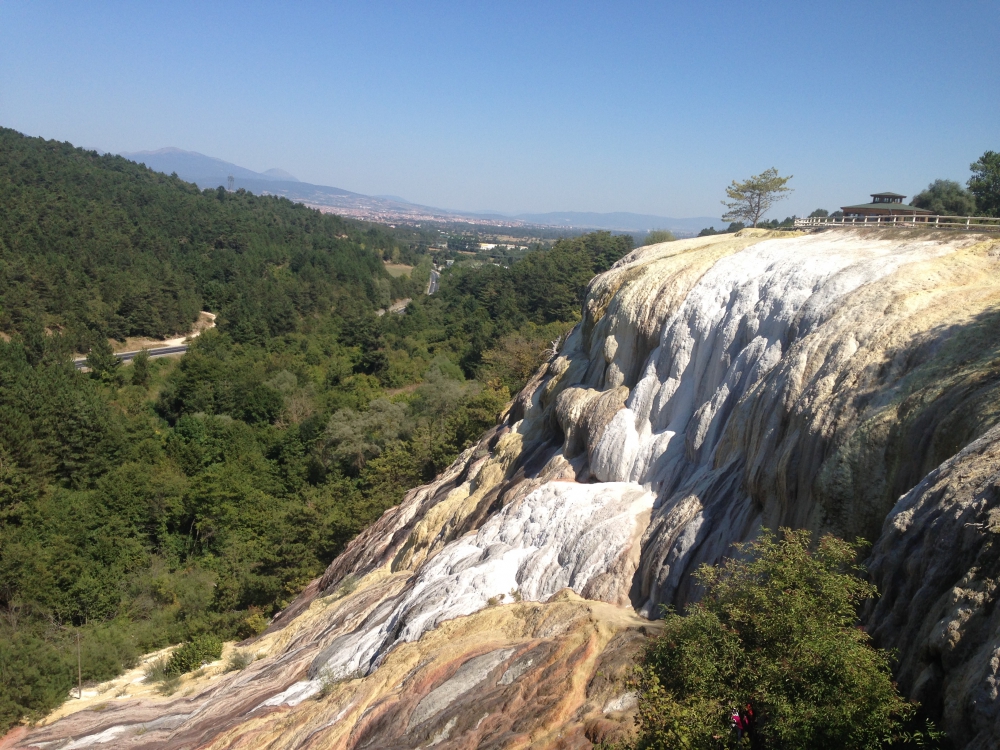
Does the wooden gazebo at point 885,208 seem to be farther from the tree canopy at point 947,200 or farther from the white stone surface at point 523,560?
the white stone surface at point 523,560

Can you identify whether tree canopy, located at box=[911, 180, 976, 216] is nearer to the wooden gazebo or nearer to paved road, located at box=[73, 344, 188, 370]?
the wooden gazebo

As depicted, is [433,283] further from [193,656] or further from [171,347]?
[193,656]

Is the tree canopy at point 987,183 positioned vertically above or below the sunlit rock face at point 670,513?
above

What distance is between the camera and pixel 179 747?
14633 mm

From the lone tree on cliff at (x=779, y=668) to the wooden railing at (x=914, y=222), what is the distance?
1144 centimetres

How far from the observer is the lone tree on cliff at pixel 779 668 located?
270 inches

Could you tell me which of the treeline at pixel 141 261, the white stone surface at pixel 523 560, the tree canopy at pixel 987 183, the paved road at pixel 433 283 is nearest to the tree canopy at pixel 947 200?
the tree canopy at pixel 987 183

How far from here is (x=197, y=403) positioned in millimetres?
54156

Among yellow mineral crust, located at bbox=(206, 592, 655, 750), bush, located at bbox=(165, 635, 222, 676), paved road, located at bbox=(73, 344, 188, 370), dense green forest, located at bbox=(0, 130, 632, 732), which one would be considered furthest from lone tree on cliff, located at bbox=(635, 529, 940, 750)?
paved road, located at bbox=(73, 344, 188, 370)

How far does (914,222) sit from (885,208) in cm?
1490

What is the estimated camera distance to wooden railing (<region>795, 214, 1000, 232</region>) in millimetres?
16766

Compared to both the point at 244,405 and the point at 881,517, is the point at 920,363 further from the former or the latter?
the point at 244,405

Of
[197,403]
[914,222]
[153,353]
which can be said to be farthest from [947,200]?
[153,353]

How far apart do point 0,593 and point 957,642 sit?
111 feet
